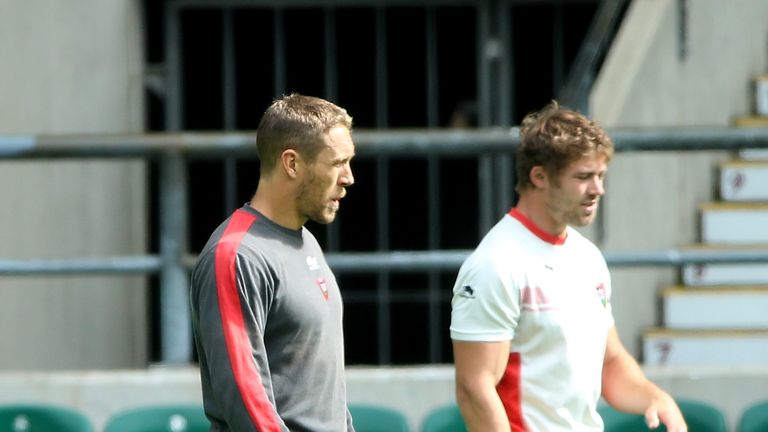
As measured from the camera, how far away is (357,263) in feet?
17.7

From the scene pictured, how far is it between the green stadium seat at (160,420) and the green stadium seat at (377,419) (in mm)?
533

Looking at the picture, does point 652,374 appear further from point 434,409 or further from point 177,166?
point 177,166

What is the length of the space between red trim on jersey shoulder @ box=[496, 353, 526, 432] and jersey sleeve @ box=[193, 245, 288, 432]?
720 mm

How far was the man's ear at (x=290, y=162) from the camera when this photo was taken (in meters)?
3.27

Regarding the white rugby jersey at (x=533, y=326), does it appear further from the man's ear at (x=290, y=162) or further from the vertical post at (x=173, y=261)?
the vertical post at (x=173, y=261)

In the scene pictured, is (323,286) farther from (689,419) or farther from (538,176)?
(689,419)

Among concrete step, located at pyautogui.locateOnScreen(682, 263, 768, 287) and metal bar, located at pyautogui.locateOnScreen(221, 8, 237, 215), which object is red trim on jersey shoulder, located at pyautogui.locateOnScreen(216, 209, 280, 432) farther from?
metal bar, located at pyautogui.locateOnScreen(221, 8, 237, 215)

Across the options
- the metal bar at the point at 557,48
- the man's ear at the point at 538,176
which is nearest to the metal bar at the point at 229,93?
the metal bar at the point at 557,48

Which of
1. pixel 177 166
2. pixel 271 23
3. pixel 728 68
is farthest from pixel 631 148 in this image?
pixel 271 23

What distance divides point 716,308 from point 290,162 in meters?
4.33

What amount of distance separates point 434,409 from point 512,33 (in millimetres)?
4618

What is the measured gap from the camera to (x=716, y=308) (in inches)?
282

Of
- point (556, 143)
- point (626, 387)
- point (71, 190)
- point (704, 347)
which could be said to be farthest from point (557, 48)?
point (556, 143)

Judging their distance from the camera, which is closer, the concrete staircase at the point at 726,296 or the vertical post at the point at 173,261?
the vertical post at the point at 173,261
